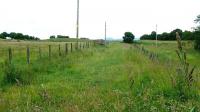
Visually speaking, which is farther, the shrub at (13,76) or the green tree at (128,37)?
the green tree at (128,37)

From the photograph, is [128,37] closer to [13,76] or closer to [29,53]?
[29,53]

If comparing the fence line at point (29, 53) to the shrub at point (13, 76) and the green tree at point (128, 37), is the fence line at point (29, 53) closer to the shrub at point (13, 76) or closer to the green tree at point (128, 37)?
the shrub at point (13, 76)

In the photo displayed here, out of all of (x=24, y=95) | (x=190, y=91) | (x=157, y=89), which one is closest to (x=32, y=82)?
(x=24, y=95)

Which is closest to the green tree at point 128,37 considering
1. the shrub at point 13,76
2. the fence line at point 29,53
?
the fence line at point 29,53

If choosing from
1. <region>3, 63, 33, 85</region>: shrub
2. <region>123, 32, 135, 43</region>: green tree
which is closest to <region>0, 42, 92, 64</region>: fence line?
<region>3, 63, 33, 85</region>: shrub

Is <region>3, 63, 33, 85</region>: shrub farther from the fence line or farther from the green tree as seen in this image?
the green tree

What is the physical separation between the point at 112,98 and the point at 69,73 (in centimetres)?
960

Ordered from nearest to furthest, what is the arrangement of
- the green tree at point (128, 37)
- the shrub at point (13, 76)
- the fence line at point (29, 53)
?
the shrub at point (13, 76)
the fence line at point (29, 53)
the green tree at point (128, 37)

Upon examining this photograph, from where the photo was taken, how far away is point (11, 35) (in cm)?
11838

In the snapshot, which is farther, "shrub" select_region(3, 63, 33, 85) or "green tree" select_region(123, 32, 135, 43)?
"green tree" select_region(123, 32, 135, 43)

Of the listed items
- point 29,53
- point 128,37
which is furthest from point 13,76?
point 128,37

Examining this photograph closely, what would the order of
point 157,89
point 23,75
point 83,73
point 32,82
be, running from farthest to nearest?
point 83,73 → point 23,75 → point 32,82 → point 157,89

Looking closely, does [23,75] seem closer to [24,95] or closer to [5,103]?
[24,95]

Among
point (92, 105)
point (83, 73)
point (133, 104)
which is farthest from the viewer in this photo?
point (83, 73)
